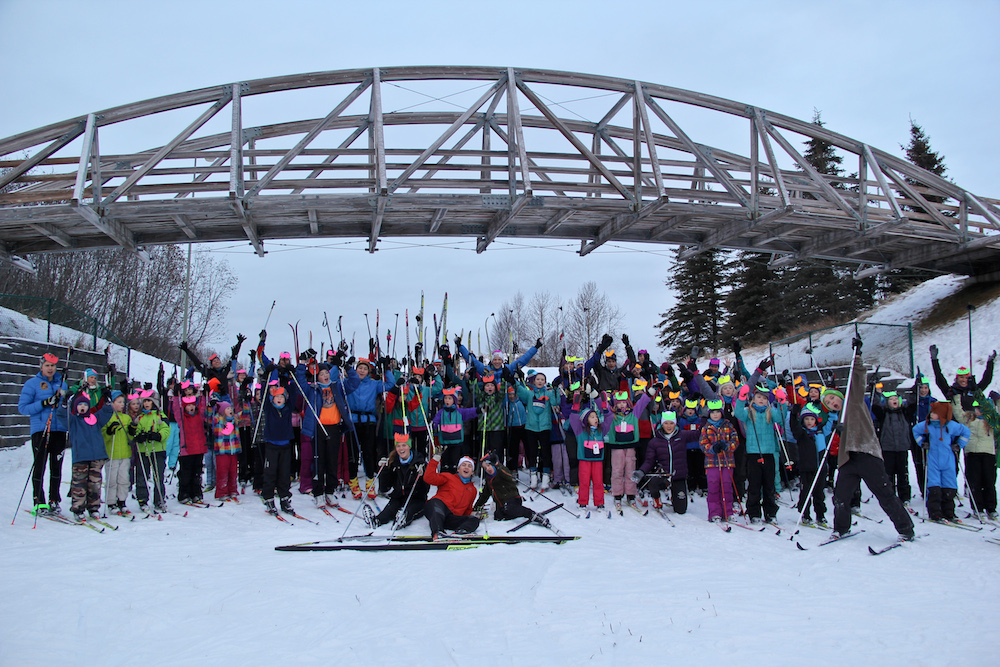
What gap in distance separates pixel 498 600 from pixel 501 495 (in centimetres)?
298

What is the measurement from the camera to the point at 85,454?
809 cm

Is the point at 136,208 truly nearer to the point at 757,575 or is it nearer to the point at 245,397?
the point at 245,397

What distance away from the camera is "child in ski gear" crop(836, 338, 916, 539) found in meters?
7.29

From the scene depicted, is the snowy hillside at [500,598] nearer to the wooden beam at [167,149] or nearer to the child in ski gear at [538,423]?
the child in ski gear at [538,423]

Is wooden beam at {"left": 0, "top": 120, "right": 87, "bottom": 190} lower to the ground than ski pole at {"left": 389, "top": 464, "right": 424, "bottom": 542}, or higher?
higher

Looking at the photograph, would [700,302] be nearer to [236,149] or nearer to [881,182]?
[881,182]

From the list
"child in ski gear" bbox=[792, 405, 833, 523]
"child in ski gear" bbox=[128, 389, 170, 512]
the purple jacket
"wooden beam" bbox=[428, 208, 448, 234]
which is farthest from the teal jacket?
"child in ski gear" bbox=[128, 389, 170, 512]

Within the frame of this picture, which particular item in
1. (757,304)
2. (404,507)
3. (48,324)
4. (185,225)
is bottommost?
(404,507)

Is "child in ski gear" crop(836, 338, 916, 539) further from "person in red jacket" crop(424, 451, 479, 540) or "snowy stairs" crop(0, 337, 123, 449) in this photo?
"snowy stairs" crop(0, 337, 123, 449)

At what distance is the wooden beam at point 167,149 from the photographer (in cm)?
1055

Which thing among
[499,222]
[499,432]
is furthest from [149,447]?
[499,222]

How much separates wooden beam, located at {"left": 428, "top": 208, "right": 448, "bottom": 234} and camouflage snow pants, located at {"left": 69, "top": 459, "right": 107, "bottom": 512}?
7.01 metres

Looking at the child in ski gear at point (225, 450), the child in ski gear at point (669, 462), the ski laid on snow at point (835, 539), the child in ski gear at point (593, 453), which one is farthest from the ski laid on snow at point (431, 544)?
the child in ski gear at point (225, 450)

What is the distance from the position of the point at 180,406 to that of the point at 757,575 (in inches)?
312
